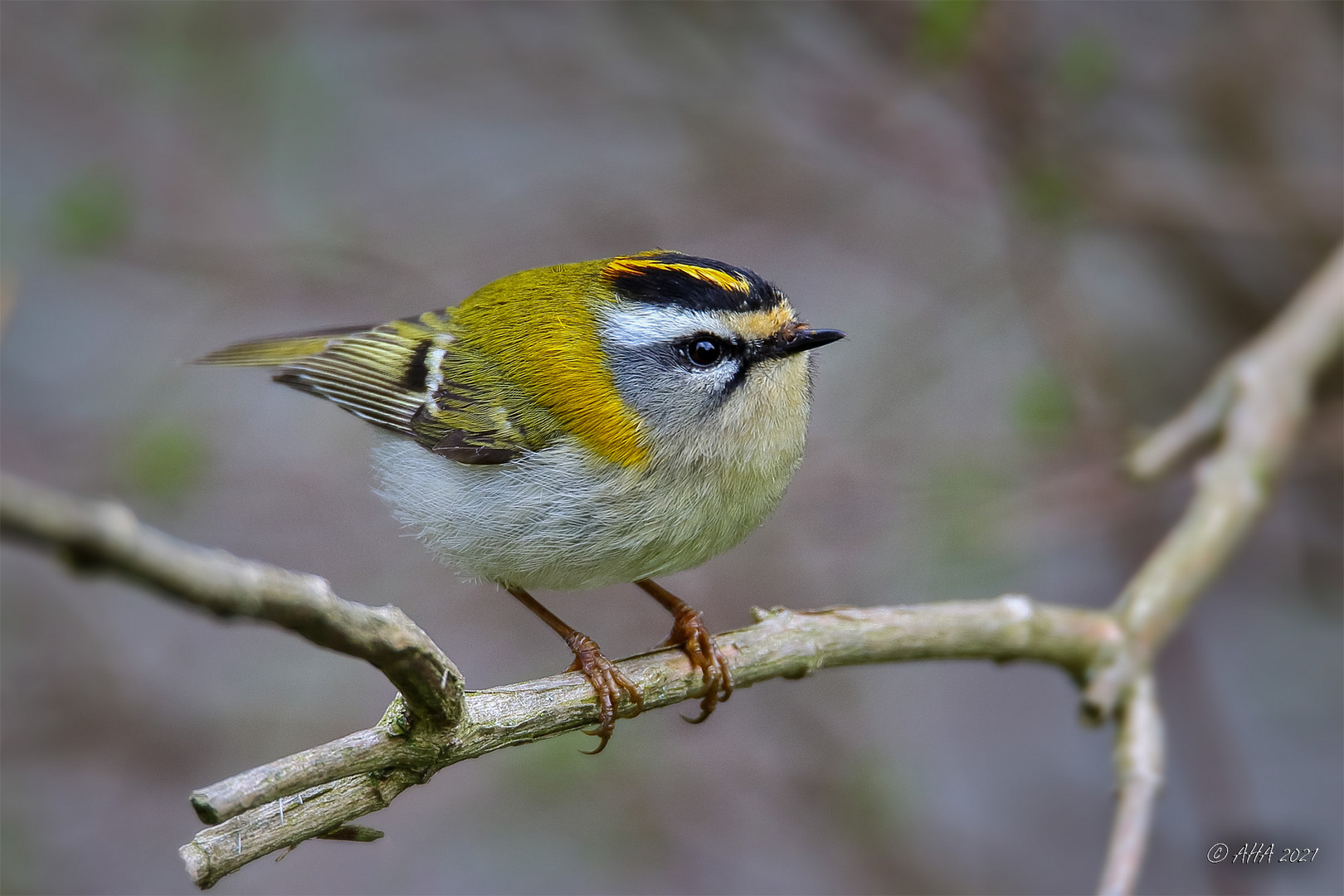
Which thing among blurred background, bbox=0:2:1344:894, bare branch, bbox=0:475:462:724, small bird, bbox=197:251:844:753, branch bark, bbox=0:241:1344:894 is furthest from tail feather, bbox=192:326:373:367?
bare branch, bbox=0:475:462:724

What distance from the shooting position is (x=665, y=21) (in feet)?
15.0

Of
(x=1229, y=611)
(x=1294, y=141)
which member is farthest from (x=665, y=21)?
(x=1229, y=611)

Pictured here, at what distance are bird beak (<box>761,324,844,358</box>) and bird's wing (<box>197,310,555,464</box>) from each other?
1.71 feet

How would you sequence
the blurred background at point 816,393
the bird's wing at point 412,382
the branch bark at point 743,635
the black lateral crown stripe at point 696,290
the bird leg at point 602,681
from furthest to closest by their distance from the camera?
the blurred background at point 816,393, the bird's wing at point 412,382, the black lateral crown stripe at point 696,290, the bird leg at point 602,681, the branch bark at point 743,635

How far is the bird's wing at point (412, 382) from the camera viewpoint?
2668 mm

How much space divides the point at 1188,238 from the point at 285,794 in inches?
165

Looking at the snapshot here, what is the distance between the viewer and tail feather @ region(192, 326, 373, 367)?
3279mm

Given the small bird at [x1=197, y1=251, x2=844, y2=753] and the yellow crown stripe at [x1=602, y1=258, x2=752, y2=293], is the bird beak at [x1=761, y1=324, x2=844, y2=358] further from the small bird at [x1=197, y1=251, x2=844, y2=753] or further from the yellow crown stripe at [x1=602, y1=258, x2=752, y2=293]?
the yellow crown stripe at [x1=602, y1=258, x2=752, y2=293]

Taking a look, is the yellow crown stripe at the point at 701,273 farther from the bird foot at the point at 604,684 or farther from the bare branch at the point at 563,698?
the bird foot at the point at 604,684

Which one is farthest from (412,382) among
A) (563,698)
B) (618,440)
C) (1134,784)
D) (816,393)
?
(1134,784)

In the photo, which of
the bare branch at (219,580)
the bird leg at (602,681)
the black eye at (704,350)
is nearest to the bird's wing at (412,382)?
the black eye at (704,350)

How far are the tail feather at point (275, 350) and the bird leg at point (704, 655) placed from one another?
4.67ft

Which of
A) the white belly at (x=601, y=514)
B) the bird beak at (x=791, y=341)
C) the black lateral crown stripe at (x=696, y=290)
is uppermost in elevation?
the black lateral crown stripe at (x=696, y=290)

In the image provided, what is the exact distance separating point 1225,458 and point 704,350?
1.55 m
